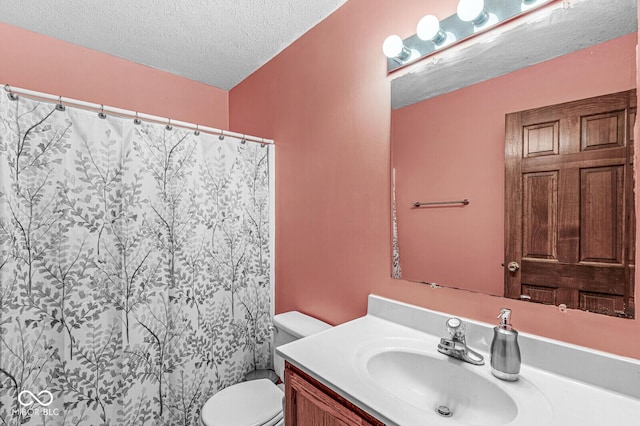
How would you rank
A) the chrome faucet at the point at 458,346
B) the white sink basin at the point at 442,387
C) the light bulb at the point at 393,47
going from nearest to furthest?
the white sink basin at the point at 442,387 < the chrome faucet at the point at 458,346 < the light bulb at the point at 393,47

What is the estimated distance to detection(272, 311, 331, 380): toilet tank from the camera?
1508 millimetres

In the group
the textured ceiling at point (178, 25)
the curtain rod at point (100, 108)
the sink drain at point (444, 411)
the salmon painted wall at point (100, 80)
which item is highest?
the textured ceiling at point (178, 25)

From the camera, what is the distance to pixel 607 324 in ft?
2.64

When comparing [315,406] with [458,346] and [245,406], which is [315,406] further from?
[245,406]

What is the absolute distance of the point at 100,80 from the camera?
1934 millimetres

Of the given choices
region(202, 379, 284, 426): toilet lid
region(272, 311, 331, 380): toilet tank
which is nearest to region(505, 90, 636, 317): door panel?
region(272, 311, 331, 380): toilet tank

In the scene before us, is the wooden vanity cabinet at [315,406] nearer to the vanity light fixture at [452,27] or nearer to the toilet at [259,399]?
the toilet at [259,399]

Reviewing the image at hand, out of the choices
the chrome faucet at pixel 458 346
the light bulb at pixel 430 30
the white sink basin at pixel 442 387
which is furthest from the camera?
the light bulb at pixel 430 30

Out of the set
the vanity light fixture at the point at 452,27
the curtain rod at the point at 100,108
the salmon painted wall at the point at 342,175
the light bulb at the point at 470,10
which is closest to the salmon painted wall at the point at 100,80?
the curtain rod at the point at 100,108

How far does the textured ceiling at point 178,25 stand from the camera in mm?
1516

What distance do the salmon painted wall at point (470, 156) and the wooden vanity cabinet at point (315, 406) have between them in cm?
57

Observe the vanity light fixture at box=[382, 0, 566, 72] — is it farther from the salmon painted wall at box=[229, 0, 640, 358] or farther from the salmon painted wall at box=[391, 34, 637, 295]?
the salmon painted wall at box=[391, 34, 637, 295]

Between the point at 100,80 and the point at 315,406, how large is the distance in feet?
7.44

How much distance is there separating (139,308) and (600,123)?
6.19ft
